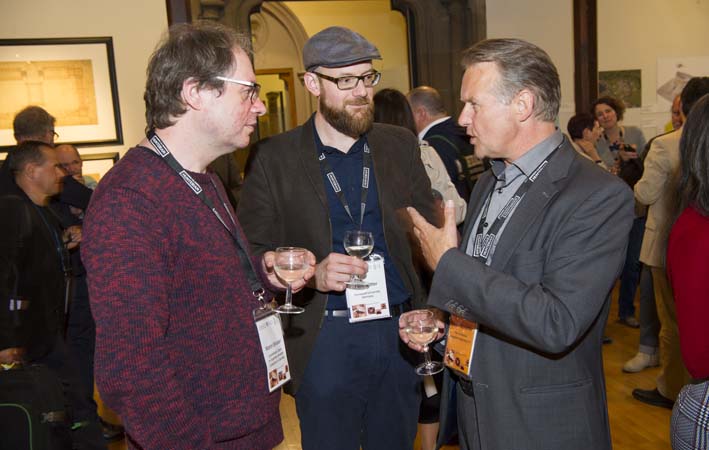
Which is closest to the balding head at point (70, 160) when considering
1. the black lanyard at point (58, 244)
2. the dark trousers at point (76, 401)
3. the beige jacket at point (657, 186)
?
the black lanyard at point (58, 244)

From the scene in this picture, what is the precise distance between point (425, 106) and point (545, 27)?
3.18 meters

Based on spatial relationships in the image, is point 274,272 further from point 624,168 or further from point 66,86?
point 624,168

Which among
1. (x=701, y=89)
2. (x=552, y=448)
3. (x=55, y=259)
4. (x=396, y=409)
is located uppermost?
(x=701, y=89)

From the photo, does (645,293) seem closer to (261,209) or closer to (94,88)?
(261,209)

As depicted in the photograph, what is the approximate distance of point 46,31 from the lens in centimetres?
507

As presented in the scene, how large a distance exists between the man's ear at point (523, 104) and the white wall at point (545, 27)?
4.99 m

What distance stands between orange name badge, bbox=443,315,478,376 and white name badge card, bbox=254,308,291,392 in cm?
46

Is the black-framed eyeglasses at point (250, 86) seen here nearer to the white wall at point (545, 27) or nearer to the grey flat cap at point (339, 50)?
the grey flat cap at point (339, 50)

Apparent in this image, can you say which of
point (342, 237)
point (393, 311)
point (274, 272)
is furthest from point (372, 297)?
point (274, 272)

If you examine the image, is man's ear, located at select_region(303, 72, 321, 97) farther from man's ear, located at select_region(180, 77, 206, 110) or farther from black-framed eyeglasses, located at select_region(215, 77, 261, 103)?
man's ear, located at select_region(180, 77, 206, 110)

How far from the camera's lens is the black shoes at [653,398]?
3893 millimetres

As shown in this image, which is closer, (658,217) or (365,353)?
(365,353)

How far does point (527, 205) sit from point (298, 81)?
337 inches

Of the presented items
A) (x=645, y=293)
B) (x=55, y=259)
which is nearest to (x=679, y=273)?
(x=55, y=259)
